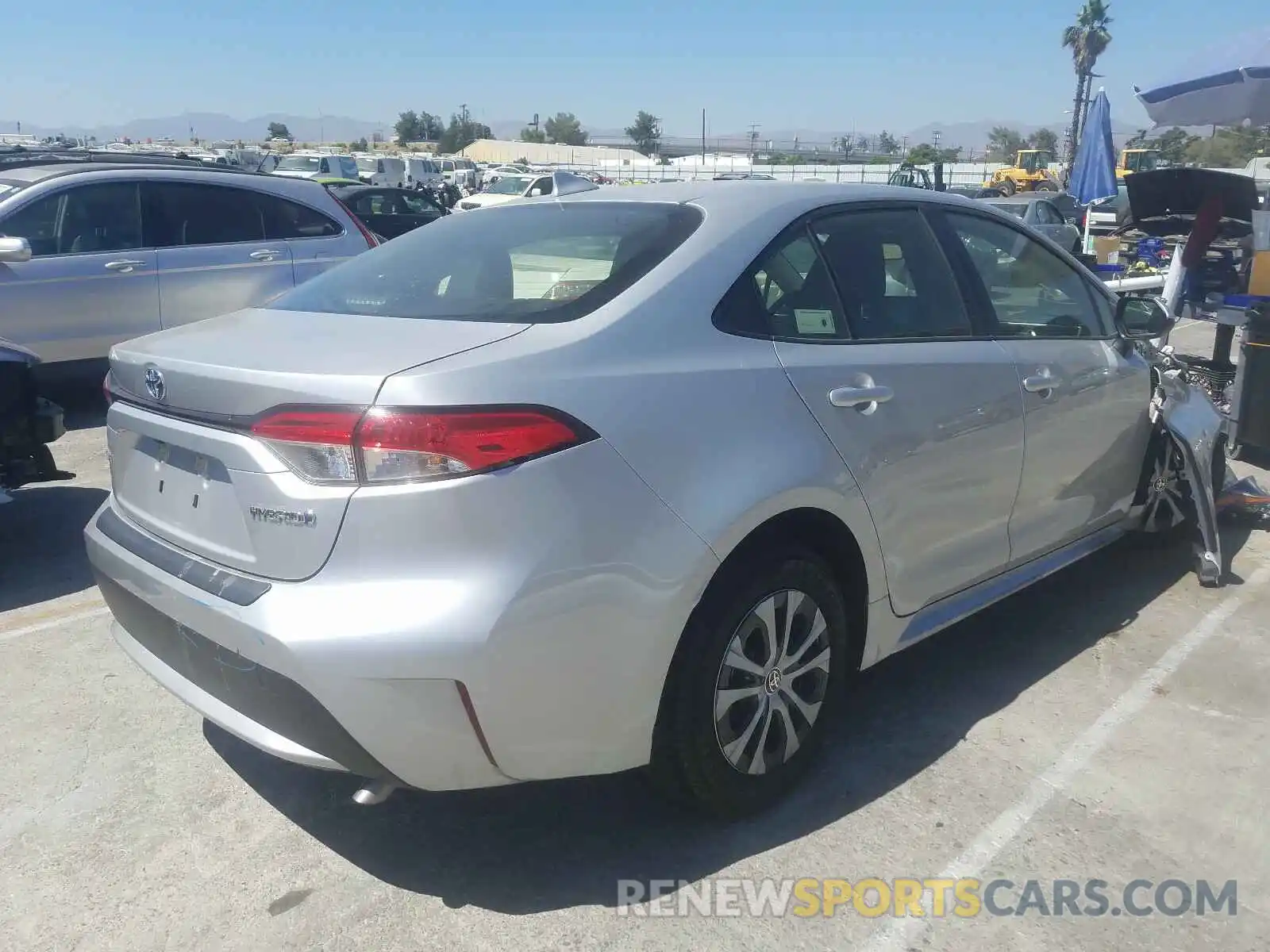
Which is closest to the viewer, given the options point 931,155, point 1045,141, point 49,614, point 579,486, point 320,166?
point 579,486

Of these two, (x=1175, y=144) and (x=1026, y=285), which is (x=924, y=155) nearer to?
(x=1175, y=144)

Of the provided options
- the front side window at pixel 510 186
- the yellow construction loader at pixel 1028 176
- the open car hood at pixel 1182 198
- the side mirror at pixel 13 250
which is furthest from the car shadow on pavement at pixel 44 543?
the yellow construction loader at pixel 1028 176

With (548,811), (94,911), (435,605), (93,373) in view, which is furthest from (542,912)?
(93,373)

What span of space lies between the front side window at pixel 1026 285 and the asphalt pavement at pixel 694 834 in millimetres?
1270

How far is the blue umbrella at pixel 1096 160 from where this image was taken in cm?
1608

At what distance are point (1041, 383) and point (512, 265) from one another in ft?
6.30

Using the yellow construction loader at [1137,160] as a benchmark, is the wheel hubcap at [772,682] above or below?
below

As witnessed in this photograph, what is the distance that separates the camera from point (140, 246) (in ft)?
25.0

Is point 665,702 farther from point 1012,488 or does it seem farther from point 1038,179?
point 1038,179

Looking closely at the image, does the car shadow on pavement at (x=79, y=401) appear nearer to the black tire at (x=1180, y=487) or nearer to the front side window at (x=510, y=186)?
the black tire at (x=1180, y=487)

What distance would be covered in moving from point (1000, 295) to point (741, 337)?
1.47 metres

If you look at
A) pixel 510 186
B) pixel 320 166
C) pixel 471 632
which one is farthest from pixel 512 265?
pixel 320 166

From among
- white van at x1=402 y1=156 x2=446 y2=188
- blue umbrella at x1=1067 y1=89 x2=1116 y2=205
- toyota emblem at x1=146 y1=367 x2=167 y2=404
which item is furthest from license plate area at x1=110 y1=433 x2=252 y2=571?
white van at x1=402 y1=156 x2=446 y2=188

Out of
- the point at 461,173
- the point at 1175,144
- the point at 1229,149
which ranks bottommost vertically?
the point at 461,173
